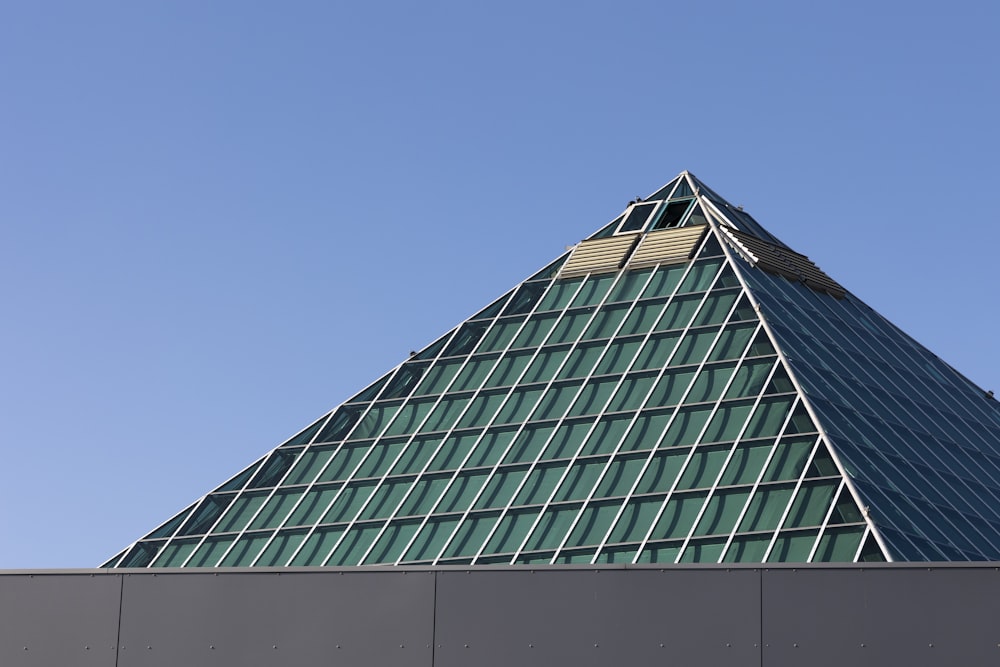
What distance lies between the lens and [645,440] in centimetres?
4162

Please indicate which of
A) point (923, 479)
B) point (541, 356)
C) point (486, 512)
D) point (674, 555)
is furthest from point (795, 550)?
point (541, 356)

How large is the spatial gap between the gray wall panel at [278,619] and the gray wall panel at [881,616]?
169 inches

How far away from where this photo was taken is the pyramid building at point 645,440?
123 ft

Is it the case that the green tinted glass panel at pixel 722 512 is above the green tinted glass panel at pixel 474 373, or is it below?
below

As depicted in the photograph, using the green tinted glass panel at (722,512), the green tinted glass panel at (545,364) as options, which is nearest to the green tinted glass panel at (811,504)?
the green tinted glass panel at (722,512)

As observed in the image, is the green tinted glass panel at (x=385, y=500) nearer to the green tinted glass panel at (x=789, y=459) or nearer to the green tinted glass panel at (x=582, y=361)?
the green tinted glass panel at (x=582, y=361)

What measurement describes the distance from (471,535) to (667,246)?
14745 millimetres

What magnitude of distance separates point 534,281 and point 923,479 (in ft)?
54.7

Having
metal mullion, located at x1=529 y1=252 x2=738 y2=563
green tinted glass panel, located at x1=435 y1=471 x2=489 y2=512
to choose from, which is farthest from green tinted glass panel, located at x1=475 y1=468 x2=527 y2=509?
metal mullion, located at x1=529 y1=252 x2=738 y2=563

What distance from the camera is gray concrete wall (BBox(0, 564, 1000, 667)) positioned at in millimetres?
18297

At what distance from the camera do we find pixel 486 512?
41469 millimetres

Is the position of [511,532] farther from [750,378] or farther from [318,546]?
[750,378]

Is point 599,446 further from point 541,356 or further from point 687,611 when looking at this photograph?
point 687,611

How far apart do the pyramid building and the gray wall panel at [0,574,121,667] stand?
715 inches
